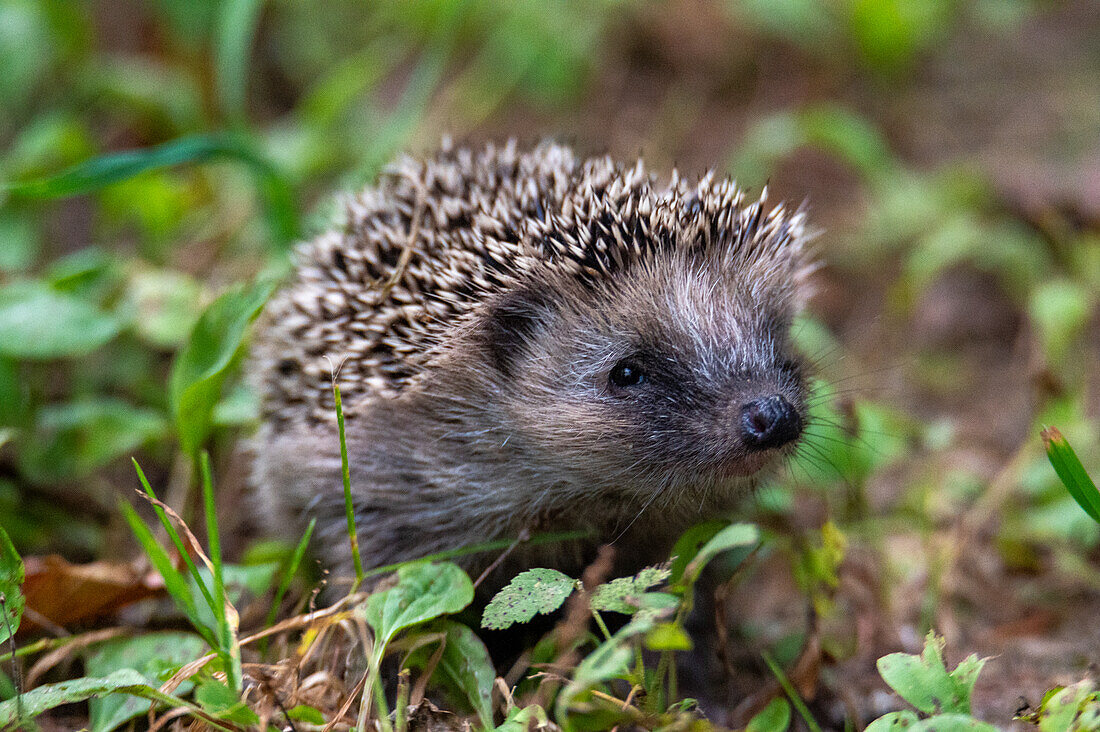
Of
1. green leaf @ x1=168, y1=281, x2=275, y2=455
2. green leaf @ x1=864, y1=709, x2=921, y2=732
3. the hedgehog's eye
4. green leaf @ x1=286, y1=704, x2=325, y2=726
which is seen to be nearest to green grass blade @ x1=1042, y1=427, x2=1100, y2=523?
green leaf @ x1=864, y1=709, x2=921, y2=732

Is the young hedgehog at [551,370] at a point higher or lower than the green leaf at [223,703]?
higher

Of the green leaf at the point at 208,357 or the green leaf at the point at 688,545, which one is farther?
the green leaf at the point at 208,357

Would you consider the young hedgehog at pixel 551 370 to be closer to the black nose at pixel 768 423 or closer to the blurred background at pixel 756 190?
the black nose at pixel 768 423

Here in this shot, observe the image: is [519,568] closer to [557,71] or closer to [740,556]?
[740,556]

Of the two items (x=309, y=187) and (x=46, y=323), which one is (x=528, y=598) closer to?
(x=46, y=323)

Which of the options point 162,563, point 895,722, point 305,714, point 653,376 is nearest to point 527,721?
point 305,714

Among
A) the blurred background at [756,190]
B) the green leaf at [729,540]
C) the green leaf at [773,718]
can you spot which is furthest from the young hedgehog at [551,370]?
the green leaf at [773,718]

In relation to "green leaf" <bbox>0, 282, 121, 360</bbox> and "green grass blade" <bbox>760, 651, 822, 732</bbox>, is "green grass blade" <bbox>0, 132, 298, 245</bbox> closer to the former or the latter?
"green leaf" <bbox>0, 282, 121, 360</bbox>
